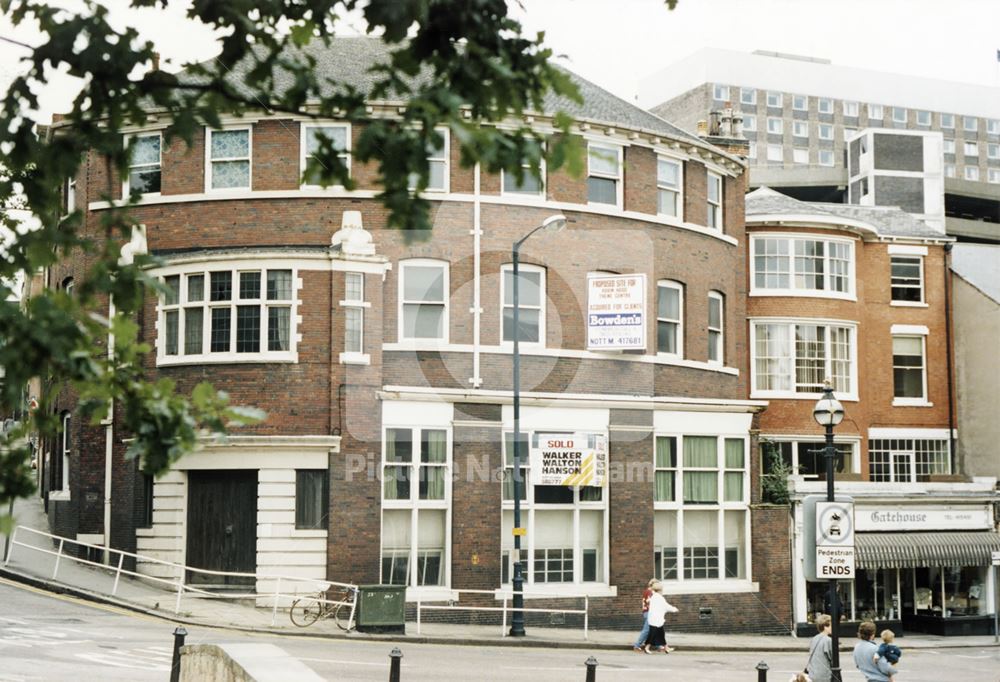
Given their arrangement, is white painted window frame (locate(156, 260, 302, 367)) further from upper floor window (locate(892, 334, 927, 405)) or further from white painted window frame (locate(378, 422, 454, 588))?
upper floor window (locate(892, 334, 927, 405))

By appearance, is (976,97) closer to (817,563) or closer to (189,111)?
(817,563)

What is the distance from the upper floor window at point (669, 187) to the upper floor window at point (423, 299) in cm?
658

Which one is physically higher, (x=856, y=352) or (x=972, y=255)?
(x=972, y=255)

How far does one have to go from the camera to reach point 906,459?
1644 inches

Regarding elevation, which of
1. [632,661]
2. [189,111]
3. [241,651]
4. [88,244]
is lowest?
[632,661]

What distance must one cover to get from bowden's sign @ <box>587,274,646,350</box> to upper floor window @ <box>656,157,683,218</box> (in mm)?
3265

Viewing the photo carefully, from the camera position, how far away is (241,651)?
1243 centimetres

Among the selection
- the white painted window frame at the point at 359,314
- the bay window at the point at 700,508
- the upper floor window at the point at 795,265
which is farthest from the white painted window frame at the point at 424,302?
the upper floor window at the point at 795,265

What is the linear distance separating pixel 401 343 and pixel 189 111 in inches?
894

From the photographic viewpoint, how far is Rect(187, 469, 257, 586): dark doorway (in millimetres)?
28562

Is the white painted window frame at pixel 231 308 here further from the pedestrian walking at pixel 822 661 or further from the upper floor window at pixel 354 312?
the pedestrian walking at pixel 822 661

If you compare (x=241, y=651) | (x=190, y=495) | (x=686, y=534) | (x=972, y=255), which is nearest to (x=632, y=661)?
(x=686, y=534)

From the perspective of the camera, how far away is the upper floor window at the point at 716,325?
35500 millimetres

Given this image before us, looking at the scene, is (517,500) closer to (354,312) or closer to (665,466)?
(354,312)
